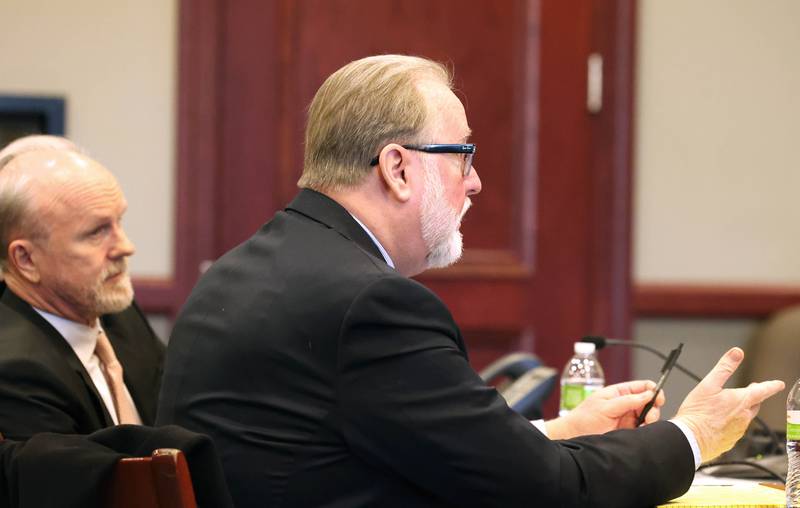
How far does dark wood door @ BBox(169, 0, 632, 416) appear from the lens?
168 inches

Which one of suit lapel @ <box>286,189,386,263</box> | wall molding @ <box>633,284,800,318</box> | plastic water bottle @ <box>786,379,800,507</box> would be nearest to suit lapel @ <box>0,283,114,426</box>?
suit lapel @ <box>286,189,386,263</box>

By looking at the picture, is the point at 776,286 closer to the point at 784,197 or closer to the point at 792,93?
the point at 784,197

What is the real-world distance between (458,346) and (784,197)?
317 cm

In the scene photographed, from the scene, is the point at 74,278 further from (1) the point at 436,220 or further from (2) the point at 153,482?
(2) the point at 153,482

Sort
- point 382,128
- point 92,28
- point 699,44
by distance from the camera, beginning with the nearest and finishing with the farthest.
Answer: point 382,128 < point 92,28 < point 699,44

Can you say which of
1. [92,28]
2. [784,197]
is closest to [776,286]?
[784,197]

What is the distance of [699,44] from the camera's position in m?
4.50

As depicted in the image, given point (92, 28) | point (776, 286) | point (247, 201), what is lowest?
point (776, 286)

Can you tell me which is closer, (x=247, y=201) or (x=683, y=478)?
(x=683, y=478)

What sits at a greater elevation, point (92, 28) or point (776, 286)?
point (92, 28)

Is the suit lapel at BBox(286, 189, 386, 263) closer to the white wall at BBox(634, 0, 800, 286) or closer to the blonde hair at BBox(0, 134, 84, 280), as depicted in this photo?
the blonde hair at BBox(0, 134, 84, 280)

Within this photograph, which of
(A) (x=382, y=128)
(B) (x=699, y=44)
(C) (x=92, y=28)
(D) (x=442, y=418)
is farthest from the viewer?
(B) (x=699, y=44)

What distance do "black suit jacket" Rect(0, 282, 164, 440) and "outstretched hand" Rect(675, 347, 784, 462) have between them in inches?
43.0

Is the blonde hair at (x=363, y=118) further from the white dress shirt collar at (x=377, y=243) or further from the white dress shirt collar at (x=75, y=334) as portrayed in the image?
the white dress shirt collar at (x=75, y=334)
